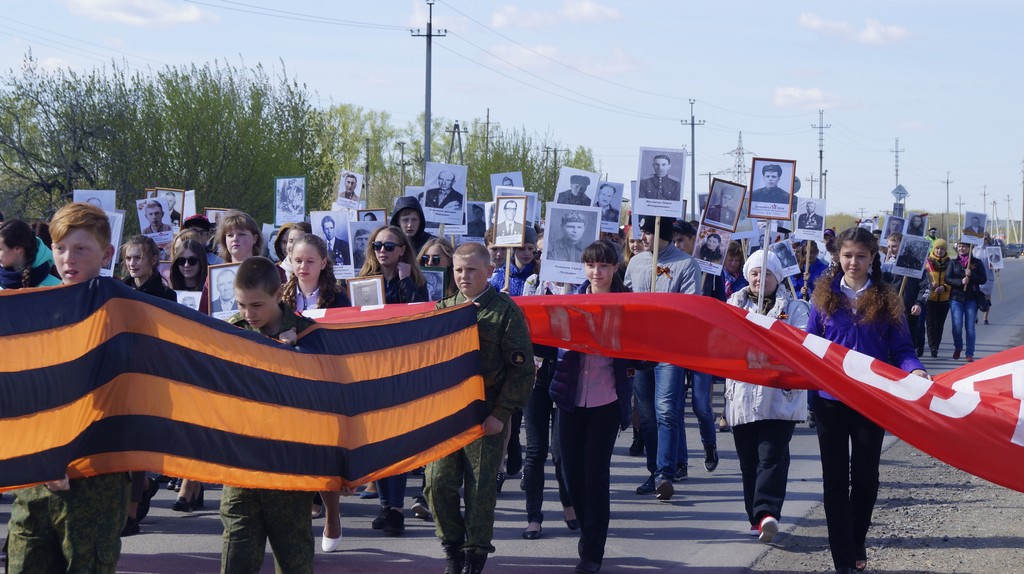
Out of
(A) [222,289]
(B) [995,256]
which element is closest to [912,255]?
(A) [222,289]

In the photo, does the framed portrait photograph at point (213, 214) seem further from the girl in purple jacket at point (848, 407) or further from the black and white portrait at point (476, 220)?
Answer: the girl in purple jacket at point (848, 407)

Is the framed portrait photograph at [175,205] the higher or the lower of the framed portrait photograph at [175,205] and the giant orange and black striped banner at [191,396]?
the higher

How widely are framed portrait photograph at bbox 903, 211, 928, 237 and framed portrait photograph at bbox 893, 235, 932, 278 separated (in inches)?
74.3

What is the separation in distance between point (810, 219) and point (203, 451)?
55.3 feet

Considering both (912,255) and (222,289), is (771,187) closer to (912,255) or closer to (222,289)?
(222,289)

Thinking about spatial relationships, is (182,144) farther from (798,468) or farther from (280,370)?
(280,370)

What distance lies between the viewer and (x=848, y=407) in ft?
20.7

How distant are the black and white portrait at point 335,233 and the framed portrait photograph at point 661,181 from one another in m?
2.52

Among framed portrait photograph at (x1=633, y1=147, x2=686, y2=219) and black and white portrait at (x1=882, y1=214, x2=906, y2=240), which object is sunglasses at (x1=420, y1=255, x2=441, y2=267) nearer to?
framed portrait photograph at (x1=633, y1=147, x2=686, y2=219)

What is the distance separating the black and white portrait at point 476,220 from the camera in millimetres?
18156

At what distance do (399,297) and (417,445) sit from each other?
2552 millimetres

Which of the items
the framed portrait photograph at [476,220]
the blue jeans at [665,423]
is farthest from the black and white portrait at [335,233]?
the framed portrait photograph at [476,220]

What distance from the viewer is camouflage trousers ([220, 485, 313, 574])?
4828 mm

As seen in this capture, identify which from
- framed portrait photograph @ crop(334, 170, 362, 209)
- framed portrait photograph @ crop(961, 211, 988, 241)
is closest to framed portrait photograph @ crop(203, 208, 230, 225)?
framed portrait photograph @ crop(334, 170, 362, 209)
